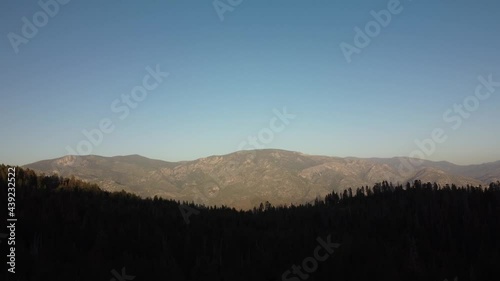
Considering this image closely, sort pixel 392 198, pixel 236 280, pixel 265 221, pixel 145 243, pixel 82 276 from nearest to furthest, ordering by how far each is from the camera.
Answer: pixel 82 276 → pixel 236 280 → pixel 145 243 → pixel 265 221 → pixel 392 198

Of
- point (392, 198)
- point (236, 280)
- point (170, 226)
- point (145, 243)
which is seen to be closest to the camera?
point (236, 280)

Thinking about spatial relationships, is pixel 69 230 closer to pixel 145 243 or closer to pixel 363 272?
pixel 145 243

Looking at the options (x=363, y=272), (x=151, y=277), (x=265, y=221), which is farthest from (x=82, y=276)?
(x=265, y=221)

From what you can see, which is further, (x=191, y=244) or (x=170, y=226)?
(x=170, y=226)

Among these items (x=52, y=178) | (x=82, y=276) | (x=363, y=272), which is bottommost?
(x=363, y=272)

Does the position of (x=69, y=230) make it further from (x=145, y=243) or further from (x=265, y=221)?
(x=265, y=221)

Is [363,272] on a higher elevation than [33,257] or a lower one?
lower

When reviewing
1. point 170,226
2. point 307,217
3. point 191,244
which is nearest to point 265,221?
point 307,217
